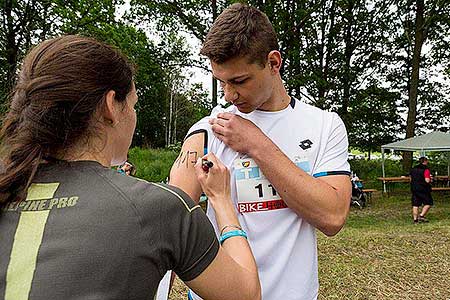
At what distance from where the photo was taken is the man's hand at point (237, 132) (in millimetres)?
1545

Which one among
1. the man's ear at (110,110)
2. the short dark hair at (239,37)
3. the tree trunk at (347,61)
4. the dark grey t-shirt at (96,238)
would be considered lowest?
the dark grey t-shirt at (96,238)

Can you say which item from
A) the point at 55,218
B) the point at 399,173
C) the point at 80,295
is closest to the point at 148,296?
the point at 80,295

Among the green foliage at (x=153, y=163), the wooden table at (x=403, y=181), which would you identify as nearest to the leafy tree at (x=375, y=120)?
the wooden table at (x=403, y=181)

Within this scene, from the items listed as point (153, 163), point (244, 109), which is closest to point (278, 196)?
point (244, 109)

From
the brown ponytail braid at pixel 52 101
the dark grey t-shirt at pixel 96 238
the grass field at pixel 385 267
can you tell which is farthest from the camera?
the grass field at pixel 385 267

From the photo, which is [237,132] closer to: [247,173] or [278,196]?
[247,173]

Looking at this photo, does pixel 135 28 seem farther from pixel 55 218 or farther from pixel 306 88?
pixel 55 218

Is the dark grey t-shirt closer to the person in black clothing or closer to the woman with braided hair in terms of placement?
the woman with braided hair

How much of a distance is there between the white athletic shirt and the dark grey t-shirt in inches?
19.3

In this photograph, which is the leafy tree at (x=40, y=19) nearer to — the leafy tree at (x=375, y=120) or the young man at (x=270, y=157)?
the leafy tree at (x=375, y=120)

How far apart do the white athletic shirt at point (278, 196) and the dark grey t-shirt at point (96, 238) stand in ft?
1.61

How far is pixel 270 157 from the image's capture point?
150cm

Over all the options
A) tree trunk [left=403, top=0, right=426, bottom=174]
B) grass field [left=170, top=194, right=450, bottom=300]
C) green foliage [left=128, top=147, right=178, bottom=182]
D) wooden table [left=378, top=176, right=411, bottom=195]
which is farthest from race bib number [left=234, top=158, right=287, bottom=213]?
tree trunk [left=403, top=0, right=426, bottom=174]

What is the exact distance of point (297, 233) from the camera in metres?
1.53
